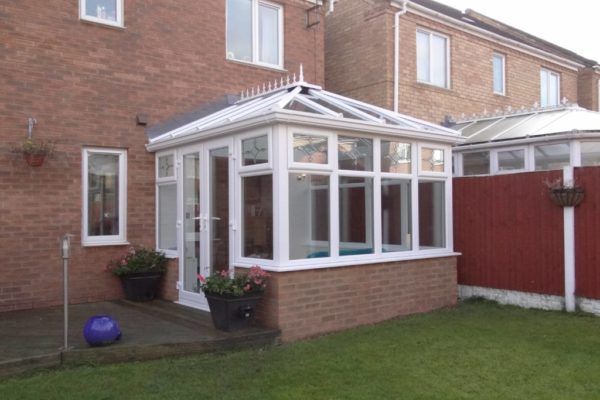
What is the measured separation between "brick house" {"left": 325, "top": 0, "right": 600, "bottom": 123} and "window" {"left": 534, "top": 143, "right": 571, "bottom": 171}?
306 centimetres

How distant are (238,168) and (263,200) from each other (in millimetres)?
587

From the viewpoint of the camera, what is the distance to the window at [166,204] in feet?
28.5

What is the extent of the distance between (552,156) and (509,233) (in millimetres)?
2289

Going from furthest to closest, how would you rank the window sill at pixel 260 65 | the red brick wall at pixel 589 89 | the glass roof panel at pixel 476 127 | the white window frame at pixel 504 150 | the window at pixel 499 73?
the red brick wall at pixel 589 89, the window at pixel 499 73, the glass roof panel at pixel 476 127, the white window frame at pixel 504 150, the window sill at pixel 260 65

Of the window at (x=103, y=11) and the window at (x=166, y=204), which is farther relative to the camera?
the window at (x=166, y=204)

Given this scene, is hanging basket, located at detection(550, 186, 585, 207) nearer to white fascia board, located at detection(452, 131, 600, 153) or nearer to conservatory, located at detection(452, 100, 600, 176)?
conservatory, located at detection(452, 100, 600, 176)

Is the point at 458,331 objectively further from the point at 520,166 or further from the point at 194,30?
the point at 194,30

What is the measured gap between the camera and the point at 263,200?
7.00m

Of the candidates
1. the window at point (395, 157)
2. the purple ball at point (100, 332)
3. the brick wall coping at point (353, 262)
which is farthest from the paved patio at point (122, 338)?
the window at point (395, 157)

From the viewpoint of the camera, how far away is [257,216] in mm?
7098


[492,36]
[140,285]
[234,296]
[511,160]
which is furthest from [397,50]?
[234,296]

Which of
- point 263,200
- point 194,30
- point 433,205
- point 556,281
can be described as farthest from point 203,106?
point 556,281

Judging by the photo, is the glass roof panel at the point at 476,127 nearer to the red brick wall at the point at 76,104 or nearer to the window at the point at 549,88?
the window at the point at 549,88

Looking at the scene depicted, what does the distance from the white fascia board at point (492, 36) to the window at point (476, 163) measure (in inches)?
142
